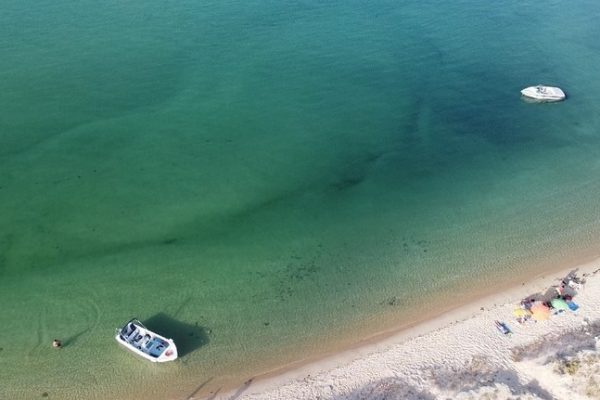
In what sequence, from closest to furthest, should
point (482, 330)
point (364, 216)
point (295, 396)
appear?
point (295, 396) < point (482, 330) < point (364, 216)

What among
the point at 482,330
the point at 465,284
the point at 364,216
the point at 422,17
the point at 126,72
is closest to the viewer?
the point at 482,330

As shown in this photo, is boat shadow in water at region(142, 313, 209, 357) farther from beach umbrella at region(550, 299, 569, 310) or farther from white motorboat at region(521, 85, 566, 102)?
white motorboat at region(521, 85, 566, 102)

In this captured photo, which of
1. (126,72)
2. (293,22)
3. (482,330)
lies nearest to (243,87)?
(126,72)

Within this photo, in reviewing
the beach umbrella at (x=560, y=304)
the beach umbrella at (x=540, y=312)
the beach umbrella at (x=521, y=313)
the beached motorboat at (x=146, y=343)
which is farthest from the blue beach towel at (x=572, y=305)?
the beached motorboat at (x=146, y=343)

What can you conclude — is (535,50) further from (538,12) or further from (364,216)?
(364,216)

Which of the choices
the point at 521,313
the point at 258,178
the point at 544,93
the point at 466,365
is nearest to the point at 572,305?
the point at 521,313

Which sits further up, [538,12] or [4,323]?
[538,12]

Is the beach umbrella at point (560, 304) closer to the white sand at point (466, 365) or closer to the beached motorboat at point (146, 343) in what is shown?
the white sand at point (466, 365)

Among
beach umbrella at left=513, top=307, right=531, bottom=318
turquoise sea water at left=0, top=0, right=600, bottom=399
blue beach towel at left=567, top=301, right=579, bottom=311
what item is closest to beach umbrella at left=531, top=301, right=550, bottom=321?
beach umbrella at left=513, top=307, right=531, bottom=318
